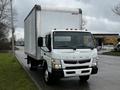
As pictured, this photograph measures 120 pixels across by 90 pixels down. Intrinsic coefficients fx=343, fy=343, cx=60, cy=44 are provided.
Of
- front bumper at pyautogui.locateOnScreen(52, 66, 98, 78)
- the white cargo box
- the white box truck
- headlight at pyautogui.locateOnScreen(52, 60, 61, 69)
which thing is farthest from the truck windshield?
the white cargo box

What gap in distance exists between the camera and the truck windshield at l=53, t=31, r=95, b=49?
1412 cm

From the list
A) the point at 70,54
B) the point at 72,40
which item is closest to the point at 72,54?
the point at 70,54

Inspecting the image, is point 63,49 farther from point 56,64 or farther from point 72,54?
point 56,64

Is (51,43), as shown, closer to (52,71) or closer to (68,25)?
(52,71)

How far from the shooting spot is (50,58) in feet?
45.9

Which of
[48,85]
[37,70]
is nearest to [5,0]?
[37,70]

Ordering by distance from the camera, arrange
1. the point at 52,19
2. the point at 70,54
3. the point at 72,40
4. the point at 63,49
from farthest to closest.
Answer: the point at 52,19 → the point at 72,40 → the point at 63,49 → the point at 70,54

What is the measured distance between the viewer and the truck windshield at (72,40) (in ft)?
46.3

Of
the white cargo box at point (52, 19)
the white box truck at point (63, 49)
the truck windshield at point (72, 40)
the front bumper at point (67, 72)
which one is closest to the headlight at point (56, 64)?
the white box truck at point (63, 49)

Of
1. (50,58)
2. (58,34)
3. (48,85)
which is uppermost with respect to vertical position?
(58,34)

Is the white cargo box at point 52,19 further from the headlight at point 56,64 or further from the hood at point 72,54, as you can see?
the headlight at point 56,64

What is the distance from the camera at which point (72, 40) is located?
14391mm

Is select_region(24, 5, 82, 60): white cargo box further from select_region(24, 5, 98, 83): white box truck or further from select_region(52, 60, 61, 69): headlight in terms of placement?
select_region(52, 60, 61, 69): headlight

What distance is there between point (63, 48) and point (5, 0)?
236 ft
